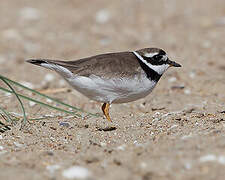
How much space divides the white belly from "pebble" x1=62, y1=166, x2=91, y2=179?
1539mm

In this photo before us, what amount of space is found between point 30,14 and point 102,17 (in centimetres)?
154

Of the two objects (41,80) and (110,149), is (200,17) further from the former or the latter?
(110,149)

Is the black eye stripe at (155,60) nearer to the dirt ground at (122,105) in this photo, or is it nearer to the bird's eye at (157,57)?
the bird's eye at (157,57)

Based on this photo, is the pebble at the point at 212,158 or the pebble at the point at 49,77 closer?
the pebble at the point at 212,158

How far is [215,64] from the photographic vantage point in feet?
24.6

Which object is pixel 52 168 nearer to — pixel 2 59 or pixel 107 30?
pixel 2 59

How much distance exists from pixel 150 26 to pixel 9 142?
585cm

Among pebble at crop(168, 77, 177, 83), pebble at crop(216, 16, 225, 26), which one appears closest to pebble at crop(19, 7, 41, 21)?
pebble at crop(216, 16, 225, 26)

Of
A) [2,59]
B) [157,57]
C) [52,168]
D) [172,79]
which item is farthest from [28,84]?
[52,168]

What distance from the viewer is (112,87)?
4.58 meters

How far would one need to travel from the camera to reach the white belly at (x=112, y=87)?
457 centimetres

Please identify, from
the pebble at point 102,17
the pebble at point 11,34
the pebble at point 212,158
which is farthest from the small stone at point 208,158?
the pebble at point 102,17

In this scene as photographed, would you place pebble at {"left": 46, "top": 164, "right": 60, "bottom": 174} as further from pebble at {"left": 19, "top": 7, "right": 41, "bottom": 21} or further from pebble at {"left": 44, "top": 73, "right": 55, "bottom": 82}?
pebble at {"left": 19, "top": 7, "right": 41, "bottom": 21}

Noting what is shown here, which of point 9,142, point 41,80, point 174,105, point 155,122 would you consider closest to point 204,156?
point 155,122
